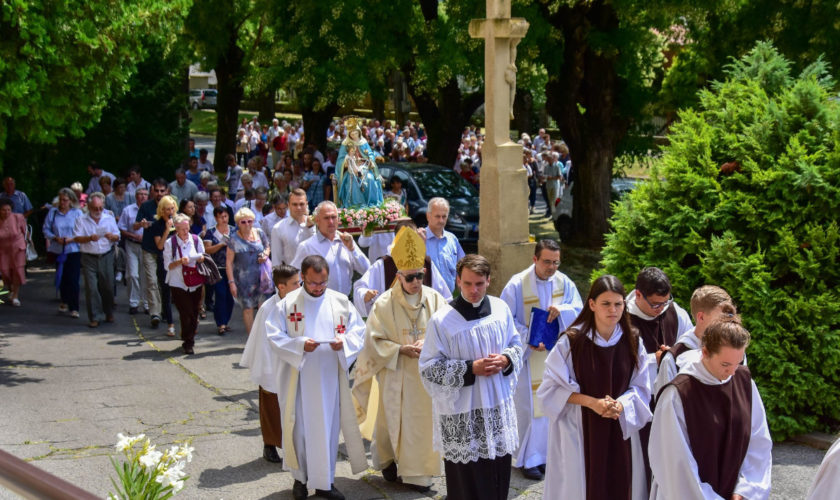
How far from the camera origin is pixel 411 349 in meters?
7.68

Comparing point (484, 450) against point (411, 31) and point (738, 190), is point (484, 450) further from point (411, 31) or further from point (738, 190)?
point (411, 31)

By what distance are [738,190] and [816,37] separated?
28.4 feet

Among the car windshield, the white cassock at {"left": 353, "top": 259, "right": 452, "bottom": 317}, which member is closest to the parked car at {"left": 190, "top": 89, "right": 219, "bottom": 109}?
the car windshield

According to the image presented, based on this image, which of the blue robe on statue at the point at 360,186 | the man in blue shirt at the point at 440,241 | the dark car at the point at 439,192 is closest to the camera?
the man in blue shirt at the point at 440,241

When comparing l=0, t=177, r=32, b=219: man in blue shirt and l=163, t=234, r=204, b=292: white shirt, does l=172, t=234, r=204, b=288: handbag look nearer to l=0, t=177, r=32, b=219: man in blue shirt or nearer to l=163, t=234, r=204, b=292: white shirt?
l=163, t=234, r=204, b=292: white shirt

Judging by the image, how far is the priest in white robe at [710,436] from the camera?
17.1ft

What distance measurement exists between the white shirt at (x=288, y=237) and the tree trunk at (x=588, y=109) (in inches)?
328

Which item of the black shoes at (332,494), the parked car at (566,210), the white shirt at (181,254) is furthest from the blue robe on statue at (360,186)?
the black shoes at (332,494)

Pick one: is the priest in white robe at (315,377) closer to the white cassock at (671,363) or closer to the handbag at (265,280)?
the white cassock at (671,363)

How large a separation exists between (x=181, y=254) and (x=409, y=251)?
5.78 m

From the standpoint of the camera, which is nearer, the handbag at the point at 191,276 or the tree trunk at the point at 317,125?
the handbag at the point at 191,276

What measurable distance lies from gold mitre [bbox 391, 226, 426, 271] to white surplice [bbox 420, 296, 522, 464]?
897mm

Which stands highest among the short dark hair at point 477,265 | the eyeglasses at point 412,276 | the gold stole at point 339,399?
the short dark hair at point 477,265

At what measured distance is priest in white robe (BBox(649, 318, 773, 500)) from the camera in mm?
5215
